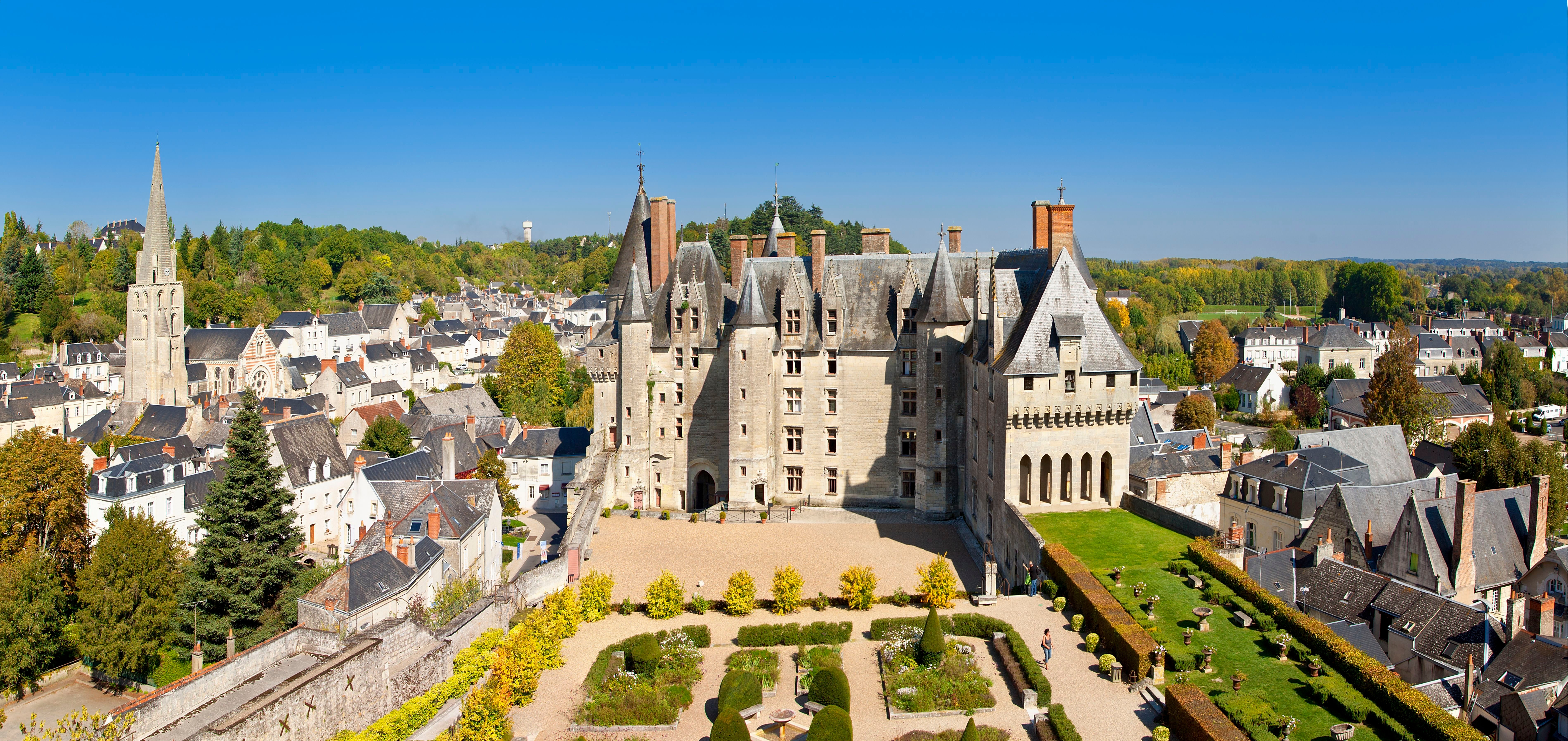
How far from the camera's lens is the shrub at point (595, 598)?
3155cm

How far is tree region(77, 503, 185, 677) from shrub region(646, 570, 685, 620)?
16.6 m

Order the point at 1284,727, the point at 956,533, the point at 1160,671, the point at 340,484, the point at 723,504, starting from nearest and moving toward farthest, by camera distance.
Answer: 1. the point at 1284,727
2. the point at 1160,671
3. the point at 956,533
4. the point at 723,504
5. the point at 340,484

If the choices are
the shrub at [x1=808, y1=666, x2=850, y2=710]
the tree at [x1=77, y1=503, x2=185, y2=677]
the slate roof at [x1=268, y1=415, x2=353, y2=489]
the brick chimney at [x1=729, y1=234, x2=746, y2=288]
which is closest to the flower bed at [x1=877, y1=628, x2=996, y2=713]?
the shrub at [x1=808, y1=666, x2=850, y2=710]

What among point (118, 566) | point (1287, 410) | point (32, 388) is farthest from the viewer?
point (1287, 410)

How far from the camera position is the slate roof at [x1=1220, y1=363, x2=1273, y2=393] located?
87750mm

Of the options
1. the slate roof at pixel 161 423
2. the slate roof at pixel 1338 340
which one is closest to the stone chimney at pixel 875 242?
the slate roof at pixel 161 423

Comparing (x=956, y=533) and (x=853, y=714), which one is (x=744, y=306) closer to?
(x=956, y=533)

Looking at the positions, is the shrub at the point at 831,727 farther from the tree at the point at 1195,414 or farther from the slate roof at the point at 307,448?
the tree at the point at 1195,414

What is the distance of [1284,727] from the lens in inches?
802

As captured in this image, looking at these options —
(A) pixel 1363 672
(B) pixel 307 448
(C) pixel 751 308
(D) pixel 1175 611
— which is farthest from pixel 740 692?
(B) pixel 307 448

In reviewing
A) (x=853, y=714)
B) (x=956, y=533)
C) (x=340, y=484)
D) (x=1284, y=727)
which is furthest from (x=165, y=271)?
(x=1284, y=727)

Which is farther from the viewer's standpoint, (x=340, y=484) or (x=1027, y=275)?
(x=340, y=484)

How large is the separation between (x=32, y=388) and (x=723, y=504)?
6065 centimetres

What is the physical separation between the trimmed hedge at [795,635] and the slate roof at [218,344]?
7141 cm
